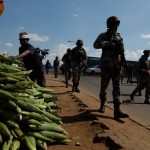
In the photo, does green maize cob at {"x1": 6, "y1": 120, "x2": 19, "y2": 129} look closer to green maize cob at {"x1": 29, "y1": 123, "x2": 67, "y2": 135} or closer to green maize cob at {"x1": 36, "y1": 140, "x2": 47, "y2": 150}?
green maize cob at {"x1": 29, "y1": 123, "x2": 67, "y2": 135}

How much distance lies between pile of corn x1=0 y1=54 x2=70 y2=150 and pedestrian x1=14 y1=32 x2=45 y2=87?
2.35 meters

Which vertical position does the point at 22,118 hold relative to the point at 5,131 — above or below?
above

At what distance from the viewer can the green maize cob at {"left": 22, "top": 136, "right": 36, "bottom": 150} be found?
5758 mm

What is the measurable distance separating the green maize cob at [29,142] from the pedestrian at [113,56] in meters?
3.49

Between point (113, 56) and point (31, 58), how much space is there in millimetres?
1949

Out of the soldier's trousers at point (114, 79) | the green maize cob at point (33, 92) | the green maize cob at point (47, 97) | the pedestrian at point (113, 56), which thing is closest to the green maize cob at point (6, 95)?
the green maize cob at point (33, 92)

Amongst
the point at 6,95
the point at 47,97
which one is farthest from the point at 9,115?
the point at 47,97

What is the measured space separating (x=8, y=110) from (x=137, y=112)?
642 centimetres

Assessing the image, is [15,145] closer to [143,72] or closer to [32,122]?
[32,122]

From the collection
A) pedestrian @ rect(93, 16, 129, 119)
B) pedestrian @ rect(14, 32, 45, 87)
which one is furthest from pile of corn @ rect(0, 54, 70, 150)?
pedestrian @ rect(93, 16, 129, 119)

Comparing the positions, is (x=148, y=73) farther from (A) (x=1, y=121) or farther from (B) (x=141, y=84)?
(A) (x=1, y=121)

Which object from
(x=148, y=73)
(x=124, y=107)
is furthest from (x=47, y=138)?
(x=148, y=73)

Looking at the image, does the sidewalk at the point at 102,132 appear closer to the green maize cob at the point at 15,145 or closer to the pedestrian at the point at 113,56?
the pedestrian at the point at 113,56

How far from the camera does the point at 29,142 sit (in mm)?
5852
